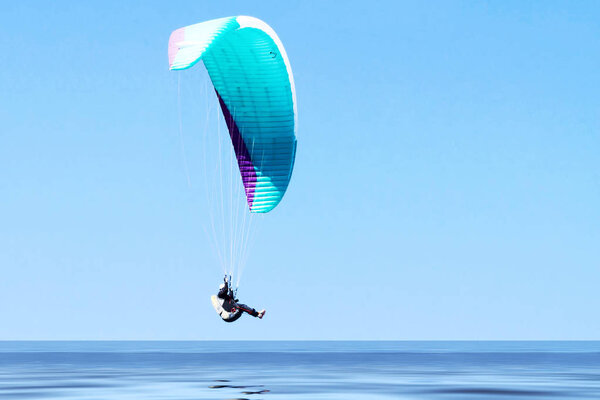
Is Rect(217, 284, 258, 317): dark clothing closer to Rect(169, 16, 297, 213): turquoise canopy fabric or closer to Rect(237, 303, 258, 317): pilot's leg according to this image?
Rect(237, 303, 258, 317): pilot's leg

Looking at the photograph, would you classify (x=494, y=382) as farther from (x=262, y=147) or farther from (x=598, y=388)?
(x=262, y=147)

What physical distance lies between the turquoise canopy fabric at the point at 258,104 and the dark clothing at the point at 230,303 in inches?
131

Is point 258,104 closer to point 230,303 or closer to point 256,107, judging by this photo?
point 256,107

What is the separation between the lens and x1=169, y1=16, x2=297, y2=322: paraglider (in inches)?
1011

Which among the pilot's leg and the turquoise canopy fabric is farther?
the turquoise canopy fabric

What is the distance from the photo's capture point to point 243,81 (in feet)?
86.7

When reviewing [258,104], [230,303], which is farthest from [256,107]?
[230,303]

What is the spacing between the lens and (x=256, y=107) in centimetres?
2670

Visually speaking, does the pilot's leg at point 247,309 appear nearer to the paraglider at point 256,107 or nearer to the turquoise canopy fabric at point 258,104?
the paraglider at point 256,107

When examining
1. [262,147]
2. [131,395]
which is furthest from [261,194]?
[131,395]

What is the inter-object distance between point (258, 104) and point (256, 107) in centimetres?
12

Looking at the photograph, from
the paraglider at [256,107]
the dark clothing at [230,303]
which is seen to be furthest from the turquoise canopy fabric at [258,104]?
the dark clothing at [230,303]

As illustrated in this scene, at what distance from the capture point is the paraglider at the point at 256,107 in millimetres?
25672

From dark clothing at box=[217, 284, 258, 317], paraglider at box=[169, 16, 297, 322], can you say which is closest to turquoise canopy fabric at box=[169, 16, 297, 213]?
paraglider at box=[169, 16, 297, 322]
